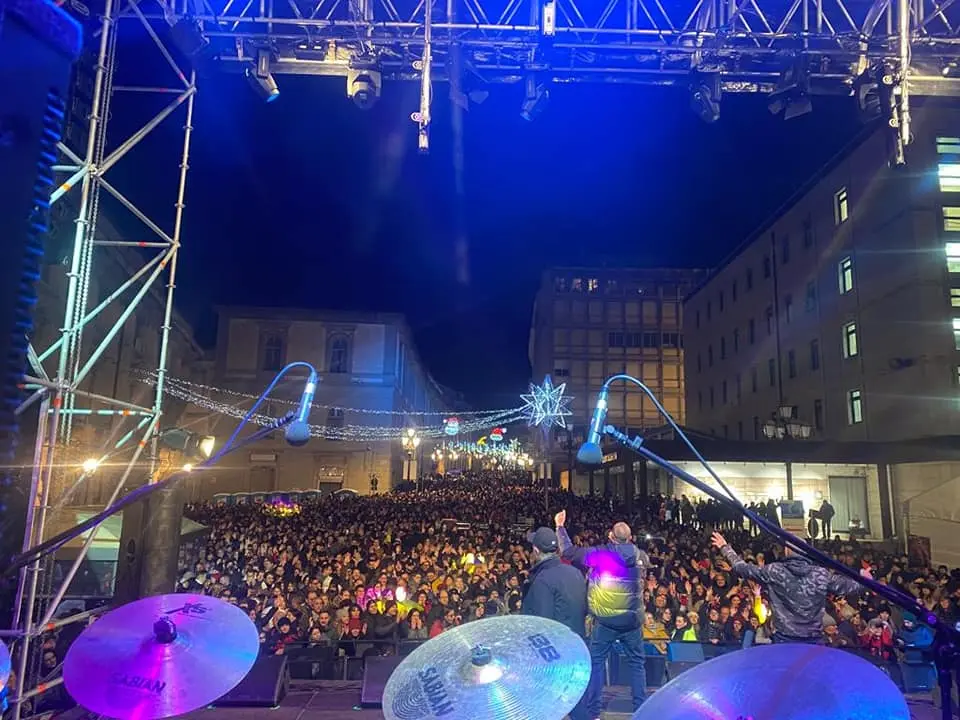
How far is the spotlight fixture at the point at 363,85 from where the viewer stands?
332 inches

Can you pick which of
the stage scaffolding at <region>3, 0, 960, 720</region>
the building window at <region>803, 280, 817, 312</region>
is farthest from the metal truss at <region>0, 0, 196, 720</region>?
the building window at <region>803, 280, 817, 312</region>

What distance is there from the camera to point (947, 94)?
8383 millimetres

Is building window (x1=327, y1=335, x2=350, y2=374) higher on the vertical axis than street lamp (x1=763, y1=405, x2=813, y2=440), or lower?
higher

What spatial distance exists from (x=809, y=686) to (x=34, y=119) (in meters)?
3.81

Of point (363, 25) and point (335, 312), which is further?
point (335, 312)

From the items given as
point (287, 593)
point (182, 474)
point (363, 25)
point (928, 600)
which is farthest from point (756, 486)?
point (182, 474)

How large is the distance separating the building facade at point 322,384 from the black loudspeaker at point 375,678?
114ft

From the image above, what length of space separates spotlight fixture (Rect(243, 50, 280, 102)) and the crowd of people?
23.4 feet

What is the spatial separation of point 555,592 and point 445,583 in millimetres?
7046

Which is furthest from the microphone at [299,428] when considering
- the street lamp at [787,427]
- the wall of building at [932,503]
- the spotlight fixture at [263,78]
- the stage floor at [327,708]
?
the street lamp at [787,427]

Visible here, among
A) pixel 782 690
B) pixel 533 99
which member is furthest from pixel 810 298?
pixel 782 690

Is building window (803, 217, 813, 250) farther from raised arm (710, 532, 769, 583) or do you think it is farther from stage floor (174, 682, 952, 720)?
raised arm (710, 532, 769, 583)

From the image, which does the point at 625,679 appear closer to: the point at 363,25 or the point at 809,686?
the point at 809,686

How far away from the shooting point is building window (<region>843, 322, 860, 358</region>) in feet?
90.0
